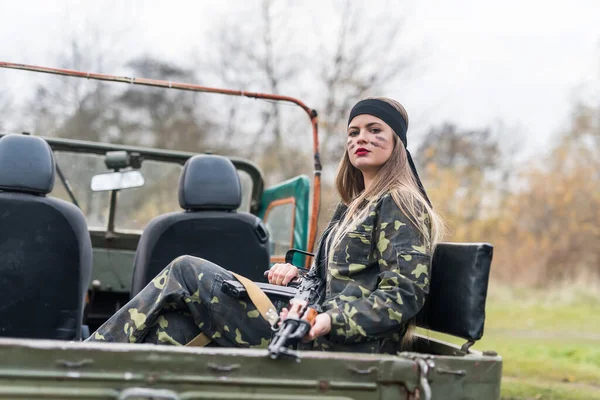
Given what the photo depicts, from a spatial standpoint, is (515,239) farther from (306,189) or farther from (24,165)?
(24,165)

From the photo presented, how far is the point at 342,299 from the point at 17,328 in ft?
5.49

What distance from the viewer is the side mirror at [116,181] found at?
5059 millimetres

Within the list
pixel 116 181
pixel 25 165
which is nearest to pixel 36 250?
pixel 25 165

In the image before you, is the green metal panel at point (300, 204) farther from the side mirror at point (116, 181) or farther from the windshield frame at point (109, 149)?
the side mirror at point (116, 181)

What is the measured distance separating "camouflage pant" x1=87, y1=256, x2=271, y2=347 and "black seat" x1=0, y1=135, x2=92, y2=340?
90 cm

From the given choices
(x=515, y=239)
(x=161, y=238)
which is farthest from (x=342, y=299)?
(x=515, y=239)

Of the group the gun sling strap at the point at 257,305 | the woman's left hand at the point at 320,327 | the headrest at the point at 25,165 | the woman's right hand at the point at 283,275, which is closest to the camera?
the woman's left hand at the point at 320,327

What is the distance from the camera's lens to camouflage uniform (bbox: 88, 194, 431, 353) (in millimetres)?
2766

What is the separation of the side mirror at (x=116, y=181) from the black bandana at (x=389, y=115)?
2237mm

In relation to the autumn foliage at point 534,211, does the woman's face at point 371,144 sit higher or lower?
higher

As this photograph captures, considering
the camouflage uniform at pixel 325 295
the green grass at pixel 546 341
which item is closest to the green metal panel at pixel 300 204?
the camouflage uniform at pixel 325 295

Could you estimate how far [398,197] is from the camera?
9.62 feet

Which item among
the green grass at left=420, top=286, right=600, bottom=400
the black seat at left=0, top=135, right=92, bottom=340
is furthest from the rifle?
the green grass at left=420, top=286, right=600, bottom=400

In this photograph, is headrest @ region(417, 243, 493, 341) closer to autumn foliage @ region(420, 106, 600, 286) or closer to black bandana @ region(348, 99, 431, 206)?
black bandana @ region(348, 99, 431, 206)
